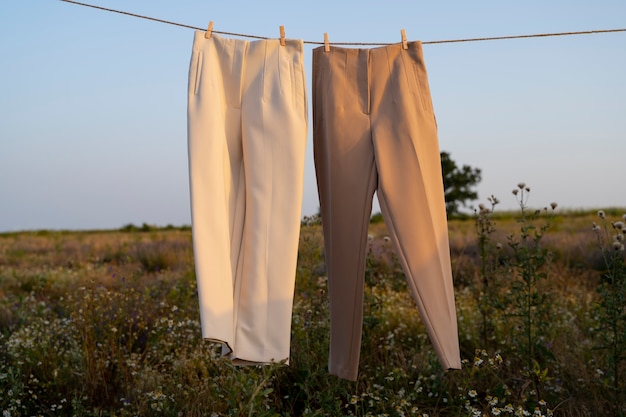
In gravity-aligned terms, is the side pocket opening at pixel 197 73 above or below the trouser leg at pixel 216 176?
above

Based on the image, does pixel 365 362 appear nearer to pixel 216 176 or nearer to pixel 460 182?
pixel 216 176

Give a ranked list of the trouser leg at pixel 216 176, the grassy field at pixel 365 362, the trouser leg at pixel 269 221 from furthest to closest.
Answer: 1. the grassy field at pixel 365 362
2. the trouser leg at pixel 269 221
3. the trouser leg at pixel 216 176

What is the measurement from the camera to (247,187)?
2596mm

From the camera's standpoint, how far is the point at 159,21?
8.42 ft

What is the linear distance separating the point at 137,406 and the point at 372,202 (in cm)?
176

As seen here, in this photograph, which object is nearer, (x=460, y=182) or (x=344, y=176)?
(x=344, y=176)

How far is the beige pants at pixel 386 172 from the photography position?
8.89 ft

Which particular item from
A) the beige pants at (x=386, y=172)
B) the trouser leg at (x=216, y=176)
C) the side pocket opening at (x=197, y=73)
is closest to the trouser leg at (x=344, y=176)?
the beige pants at (x=386, y=172)

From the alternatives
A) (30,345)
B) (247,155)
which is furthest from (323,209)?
(30,345)

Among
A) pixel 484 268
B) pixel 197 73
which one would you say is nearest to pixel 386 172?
pixel 197 73

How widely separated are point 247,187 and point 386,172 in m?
0.57

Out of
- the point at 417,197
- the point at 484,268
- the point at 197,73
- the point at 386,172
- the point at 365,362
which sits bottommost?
the point at 365,362

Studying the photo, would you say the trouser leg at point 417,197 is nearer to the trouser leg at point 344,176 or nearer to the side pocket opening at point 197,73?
the trouser leg at point 344,176

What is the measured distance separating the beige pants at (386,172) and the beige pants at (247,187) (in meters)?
0.18
